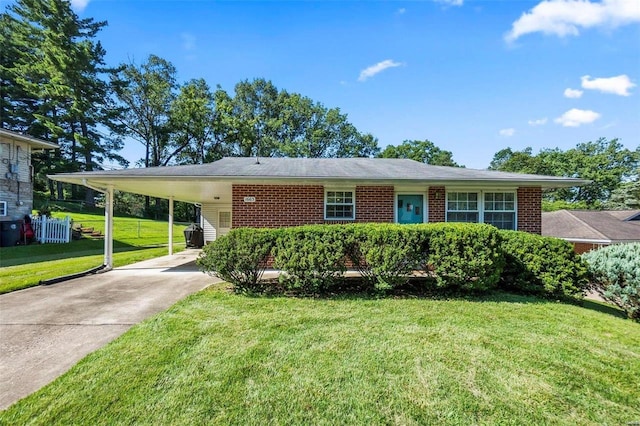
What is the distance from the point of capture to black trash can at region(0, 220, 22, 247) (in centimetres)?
1316

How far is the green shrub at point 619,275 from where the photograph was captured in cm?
510

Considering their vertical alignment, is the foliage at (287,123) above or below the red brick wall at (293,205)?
above

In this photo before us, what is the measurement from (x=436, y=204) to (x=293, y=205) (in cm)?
433

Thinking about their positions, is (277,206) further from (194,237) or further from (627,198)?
(627,198)

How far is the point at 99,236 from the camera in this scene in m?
16.8

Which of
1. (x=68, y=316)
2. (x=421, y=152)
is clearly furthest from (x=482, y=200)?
(x=421, y=152)

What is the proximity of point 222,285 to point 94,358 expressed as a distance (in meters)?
3.33

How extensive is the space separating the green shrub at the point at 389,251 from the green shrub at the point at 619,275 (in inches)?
134

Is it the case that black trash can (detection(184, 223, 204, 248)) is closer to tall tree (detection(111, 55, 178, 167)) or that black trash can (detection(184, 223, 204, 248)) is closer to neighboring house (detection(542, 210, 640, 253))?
neighboring house (detection(542, 210, 640, 253))

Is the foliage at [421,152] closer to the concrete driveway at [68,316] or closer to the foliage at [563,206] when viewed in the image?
the foliage at [563,206]

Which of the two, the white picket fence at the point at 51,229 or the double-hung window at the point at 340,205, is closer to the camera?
the double-hung window at the point at 340,205

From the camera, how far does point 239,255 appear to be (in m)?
5.77

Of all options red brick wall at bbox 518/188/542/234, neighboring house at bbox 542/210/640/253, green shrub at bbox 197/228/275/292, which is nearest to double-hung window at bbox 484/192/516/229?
red brick wall at bbox 518/188/542/234

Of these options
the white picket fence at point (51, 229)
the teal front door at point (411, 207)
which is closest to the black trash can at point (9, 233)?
the white picket fence at point (51, 229)
